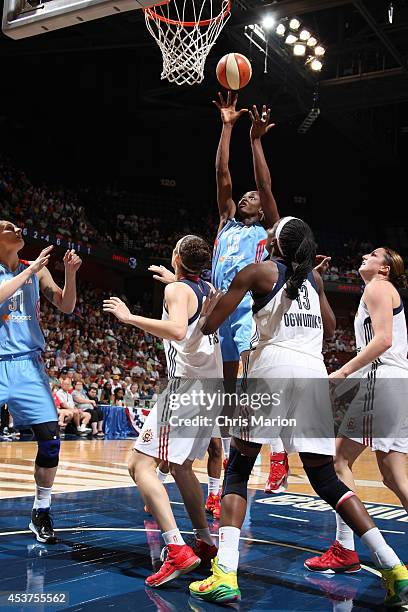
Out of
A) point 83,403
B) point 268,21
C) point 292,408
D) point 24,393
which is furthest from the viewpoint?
point 268,21

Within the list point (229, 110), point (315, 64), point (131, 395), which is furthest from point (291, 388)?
point (315, 64)

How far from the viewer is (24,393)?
4.17 metres

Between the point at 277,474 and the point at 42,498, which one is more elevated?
the point at 277,474

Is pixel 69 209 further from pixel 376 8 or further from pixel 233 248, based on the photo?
pixel 233 248

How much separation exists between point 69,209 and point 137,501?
16013 mm

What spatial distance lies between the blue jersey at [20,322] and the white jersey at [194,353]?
112 cm

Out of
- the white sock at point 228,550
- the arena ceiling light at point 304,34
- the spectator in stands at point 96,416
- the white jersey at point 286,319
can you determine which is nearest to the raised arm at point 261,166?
the white jersey at point 286,319

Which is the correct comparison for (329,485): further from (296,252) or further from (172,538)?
(296,252)

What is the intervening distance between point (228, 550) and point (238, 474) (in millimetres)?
383

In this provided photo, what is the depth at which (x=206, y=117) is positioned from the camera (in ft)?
70.7

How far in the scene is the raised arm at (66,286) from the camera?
4383 mm

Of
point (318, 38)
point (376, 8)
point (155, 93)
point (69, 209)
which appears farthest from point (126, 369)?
point (376, 8)

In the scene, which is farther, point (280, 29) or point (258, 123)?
point (280, 29)

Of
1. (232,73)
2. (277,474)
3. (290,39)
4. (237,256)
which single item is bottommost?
(277,474)
